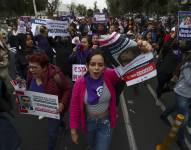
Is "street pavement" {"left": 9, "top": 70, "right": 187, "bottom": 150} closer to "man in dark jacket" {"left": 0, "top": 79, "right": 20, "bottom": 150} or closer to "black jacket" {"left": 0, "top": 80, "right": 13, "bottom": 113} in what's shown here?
"man in dark jacket" {"left": 0, "top": 79, "right": 20, "bottom": 150}

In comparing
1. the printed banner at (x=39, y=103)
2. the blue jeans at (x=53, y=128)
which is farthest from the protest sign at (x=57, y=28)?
the printed banner at (x=39, y=103)

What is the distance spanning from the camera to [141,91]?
920cm

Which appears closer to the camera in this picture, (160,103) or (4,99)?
(4,99)

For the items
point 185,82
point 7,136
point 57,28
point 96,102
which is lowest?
point 7,136

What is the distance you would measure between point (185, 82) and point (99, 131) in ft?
6.14

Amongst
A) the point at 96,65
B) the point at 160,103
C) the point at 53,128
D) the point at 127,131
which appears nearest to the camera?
the point at 96,65

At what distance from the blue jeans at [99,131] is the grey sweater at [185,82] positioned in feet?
5.73

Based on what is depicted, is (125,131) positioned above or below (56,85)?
below

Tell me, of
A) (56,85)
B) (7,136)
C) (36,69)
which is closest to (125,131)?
(56,85)

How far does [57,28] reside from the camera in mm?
10328

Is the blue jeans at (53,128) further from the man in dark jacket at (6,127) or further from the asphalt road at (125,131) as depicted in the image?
the man in dark jacket at (6,127)

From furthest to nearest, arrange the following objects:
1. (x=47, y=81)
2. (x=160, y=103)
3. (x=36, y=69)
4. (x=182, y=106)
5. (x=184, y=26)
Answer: (x=184, y=26) → (x=160, y=103) → (x=182, y=106) → (x=47, y=81) → (x=36, y=69)

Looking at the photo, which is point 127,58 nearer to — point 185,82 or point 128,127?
point 185,82

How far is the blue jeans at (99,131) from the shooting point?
12.8ft
